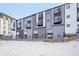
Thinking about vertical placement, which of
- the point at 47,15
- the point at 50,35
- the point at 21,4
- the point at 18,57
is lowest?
the point at 18,57

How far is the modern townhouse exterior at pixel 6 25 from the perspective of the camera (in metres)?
1.98

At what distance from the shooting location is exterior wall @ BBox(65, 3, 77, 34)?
1.96 metres

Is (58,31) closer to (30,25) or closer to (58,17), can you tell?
(58,17)

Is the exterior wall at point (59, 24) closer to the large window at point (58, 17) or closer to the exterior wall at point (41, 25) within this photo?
the large window at point (58, 17)

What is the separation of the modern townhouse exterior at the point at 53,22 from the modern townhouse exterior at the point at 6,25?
0.58 ft

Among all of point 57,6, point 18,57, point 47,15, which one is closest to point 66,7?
point 57,6

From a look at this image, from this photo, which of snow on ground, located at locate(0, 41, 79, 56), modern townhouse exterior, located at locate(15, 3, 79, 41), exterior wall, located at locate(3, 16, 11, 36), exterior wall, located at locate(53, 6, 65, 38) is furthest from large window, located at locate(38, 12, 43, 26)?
exterior wall, located at locate(3, 16, 11, 36)

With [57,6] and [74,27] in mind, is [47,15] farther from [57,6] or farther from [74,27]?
[74,27]

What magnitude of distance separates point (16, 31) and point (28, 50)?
306 mm

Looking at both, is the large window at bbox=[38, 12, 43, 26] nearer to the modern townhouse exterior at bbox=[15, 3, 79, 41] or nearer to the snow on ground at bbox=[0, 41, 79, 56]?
the modern townhouse exterior at bbox=[15, 3, 79, 41]

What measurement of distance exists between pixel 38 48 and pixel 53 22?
0.41 m

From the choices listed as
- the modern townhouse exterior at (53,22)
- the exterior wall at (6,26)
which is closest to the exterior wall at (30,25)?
the modern townhouse exterior at (53,22)

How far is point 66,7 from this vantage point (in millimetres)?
1982

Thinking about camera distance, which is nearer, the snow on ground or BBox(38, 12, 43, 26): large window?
the snow on ground
